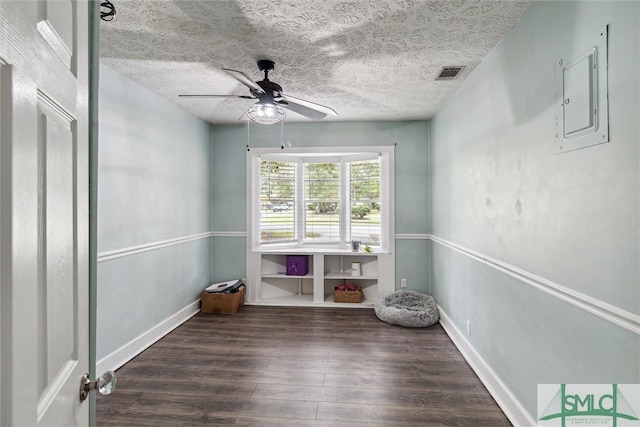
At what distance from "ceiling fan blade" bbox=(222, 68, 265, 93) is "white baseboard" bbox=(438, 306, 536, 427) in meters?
2.68

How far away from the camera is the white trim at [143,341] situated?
260cm

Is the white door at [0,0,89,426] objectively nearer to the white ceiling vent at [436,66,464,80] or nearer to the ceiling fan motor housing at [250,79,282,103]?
the ceiling fan motor housing at [250,79,282,103]

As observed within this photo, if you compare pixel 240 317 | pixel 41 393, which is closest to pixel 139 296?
pixel 240 317

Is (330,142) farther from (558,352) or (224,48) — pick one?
(558,352)

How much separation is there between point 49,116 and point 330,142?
392 cm

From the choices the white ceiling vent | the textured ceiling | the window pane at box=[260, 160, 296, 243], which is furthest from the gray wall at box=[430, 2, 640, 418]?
the window pane at box=[260, 160, 296, 243]

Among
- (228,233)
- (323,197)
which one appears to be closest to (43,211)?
(228,233)

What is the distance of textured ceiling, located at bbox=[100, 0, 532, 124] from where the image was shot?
188cm

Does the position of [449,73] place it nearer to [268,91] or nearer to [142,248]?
[268,91]

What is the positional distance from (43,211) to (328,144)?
13.0ft

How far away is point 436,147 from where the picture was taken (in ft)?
12.9

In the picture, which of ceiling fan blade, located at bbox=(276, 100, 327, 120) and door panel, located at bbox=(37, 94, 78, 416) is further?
ceiling fan blade, located at bbox=(276, 100, 327, 120)

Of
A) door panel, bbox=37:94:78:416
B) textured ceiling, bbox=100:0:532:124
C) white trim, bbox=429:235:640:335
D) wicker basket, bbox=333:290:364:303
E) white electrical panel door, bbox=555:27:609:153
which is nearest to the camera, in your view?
door panel, bbox=37:94:78:416

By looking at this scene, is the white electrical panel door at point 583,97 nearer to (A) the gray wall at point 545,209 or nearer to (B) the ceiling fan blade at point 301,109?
(A) the gray wall at point 545,209
